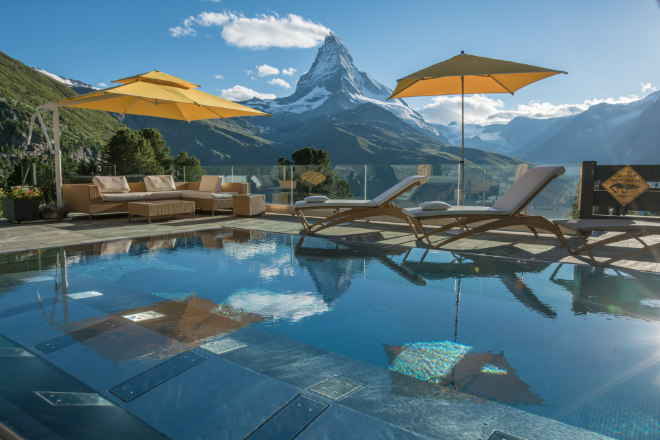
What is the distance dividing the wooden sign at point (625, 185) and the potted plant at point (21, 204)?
8.99m

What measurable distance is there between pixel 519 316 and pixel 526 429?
1308mm

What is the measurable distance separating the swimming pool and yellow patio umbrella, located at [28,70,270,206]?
365 cm

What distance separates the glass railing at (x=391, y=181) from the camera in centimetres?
660

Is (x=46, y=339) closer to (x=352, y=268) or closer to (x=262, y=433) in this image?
A: (x=262, y=433)

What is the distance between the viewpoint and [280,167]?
9.32m

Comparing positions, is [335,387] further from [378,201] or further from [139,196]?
[139,196]

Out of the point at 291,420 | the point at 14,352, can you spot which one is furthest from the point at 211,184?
the point at 291,420

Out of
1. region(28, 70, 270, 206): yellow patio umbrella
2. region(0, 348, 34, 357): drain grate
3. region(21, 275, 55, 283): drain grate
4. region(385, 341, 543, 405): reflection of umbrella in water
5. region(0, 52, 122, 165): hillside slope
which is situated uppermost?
region(0, 52, 122, 165): hillside slope

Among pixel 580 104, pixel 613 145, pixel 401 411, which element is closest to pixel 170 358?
pixel 401 411

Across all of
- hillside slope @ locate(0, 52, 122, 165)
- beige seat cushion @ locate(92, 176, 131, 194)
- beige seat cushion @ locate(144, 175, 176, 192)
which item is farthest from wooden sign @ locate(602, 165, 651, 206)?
hillside slope @ locate(0, 52, 122, 165)

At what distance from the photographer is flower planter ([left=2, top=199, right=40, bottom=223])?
→ 7.16m

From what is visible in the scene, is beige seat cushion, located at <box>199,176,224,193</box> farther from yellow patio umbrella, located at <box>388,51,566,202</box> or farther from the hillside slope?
the hillside slope

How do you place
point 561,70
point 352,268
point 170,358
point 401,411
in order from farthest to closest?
point 561,70
point 352,268
point 170,358
point 401,411

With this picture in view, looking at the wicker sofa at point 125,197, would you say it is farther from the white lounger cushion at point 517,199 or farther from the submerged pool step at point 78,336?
the submerged pool step at point 78,336
